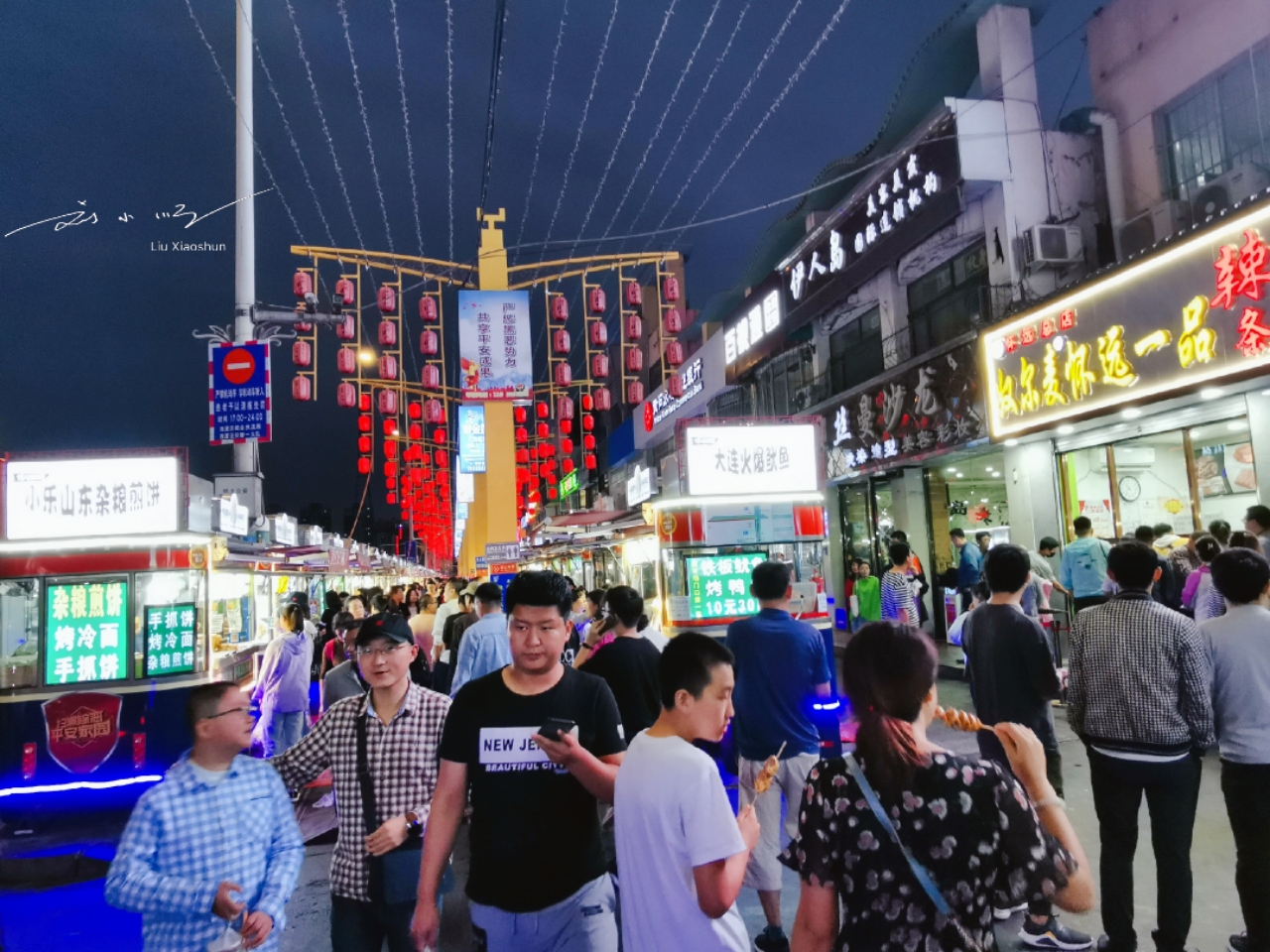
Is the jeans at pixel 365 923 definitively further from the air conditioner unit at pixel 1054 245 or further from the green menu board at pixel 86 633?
the air conditioner unit at pixel 1054 245

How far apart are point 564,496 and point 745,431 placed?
5035cm

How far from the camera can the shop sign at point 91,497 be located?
27.9ft

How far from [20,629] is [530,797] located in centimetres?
835

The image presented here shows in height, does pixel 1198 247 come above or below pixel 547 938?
above

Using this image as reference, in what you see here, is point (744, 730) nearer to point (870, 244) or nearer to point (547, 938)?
point (547, 938)

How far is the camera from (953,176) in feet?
50.1

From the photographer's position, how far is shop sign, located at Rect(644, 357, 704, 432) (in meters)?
30.6

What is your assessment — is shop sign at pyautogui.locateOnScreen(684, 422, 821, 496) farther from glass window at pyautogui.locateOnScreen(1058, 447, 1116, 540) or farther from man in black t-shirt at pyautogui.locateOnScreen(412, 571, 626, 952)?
man in black t-shirt at pyautogui.locateOnScreen(412, 571, 626, 952)

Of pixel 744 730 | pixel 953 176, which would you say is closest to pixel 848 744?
pixel 744 730

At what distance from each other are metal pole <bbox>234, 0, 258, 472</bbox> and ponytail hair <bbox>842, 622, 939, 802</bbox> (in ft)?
51.0

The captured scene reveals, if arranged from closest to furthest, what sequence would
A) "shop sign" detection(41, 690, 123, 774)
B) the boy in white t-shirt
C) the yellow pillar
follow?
1. the boy in white t-shirt
2. "shop sign" detection(41, 690, 123, 774)
3. the yellow pillar

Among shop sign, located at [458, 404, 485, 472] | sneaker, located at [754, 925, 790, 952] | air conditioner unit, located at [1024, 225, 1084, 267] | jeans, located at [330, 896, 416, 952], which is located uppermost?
air conditioner unit, located at [1024, 225, 1084, 267]

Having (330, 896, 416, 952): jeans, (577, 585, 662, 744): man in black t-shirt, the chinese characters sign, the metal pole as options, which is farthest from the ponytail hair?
the metal pole

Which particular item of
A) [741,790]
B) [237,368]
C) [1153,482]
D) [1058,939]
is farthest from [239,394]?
[1153,482]
